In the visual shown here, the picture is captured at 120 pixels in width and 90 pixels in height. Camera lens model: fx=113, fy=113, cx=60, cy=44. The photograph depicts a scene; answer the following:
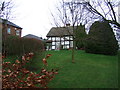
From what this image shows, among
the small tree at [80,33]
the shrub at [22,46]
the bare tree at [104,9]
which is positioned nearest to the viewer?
the bare tree at [104,9]

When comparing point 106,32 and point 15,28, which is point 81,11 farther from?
point 15,28

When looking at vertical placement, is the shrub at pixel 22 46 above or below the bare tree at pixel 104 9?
below

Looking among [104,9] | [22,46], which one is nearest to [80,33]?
[104,9]

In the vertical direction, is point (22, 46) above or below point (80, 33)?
below

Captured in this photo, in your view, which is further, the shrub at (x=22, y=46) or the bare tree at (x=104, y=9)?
the shrub at (x=22, y=46)

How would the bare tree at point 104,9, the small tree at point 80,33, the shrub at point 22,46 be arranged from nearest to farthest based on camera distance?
the bare tree at point 104,9, the shrub at point 22,46, the small tree at point 80,33

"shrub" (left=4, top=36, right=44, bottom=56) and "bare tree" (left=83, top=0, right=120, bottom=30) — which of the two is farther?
"shrub" (left=4, top=36, right=44, bottom=56)

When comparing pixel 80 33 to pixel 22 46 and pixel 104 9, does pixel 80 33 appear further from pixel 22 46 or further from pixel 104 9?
pixel 22 46

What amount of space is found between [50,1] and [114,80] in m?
7.14

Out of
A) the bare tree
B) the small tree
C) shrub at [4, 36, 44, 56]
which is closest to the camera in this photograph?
the bare tree

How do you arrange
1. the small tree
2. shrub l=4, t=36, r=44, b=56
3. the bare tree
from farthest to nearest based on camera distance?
the small tree, shrub l=4, t=36, r=44, b=56, the bare tree

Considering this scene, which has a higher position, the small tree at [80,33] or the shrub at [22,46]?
the small tree at [80,33]

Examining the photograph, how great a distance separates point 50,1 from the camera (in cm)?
902

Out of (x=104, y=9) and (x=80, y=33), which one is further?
(x=80, y=33)
